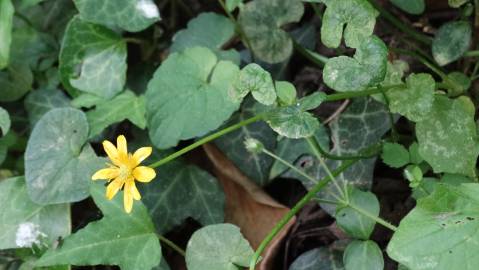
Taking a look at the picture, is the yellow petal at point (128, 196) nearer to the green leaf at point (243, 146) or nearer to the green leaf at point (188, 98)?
the green leaf at point (188, 98)

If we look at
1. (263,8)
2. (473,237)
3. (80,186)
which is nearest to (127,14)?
(263,8)

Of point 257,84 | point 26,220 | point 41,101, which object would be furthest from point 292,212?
point 41,101

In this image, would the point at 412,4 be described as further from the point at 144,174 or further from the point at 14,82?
the point at 14,82

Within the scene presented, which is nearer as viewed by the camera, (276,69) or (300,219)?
(300,219)

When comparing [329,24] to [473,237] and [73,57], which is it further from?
[73,57]

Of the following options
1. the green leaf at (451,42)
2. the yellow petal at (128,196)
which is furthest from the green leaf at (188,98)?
the green leaf at (451,42)

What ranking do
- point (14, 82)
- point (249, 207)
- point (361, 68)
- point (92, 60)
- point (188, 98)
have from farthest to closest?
1. point (14, 82)
2. point (92, 60)
3. point (249, 207)
4. point (188, 98)
5. point (361, 68)

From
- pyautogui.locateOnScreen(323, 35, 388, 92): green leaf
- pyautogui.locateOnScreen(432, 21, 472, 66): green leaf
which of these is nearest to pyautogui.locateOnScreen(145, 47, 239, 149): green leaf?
pyautogui.locateOnScreen(323, 35, 388, 92): green leaf
